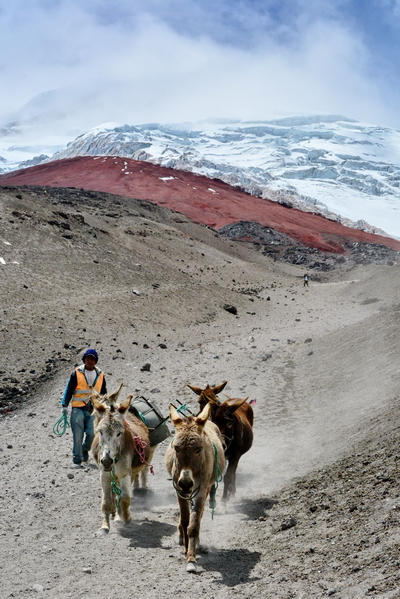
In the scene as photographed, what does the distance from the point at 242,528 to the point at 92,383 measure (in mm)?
3829

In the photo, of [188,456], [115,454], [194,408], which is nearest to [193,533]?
[188,456]

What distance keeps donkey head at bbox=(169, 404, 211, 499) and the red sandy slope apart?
58.6 metres

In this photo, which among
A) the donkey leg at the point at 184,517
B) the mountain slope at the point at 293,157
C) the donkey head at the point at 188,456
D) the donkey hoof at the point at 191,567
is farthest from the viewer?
the mountain slope at the point at 293,157

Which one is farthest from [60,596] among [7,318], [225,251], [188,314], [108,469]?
[225,251]

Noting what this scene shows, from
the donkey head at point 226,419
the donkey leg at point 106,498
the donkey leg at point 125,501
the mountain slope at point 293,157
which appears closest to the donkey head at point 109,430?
the donkey leg at point 106,498

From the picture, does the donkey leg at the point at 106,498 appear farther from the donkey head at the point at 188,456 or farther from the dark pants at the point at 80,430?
the dark pants at the point at 80,430

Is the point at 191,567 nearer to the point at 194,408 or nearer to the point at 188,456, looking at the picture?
the point at 188,456

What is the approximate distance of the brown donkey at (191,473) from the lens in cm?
629

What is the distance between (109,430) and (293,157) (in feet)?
435

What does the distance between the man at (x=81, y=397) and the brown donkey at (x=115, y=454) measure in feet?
6.45

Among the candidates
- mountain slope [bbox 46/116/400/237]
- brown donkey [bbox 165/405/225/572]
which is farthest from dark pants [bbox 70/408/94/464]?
mountain slope [bbox 46/116/400/237]

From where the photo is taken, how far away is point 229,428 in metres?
8.68

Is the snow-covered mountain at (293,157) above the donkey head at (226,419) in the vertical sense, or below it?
above

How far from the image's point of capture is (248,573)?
6.01m
